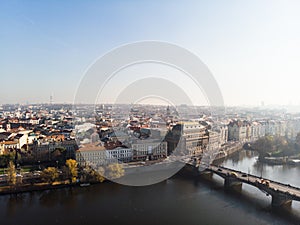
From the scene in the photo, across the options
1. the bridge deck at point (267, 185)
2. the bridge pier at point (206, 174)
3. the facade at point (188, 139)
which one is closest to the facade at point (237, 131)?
the facade at point (188, 139)

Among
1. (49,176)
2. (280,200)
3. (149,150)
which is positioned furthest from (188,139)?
(49,176)

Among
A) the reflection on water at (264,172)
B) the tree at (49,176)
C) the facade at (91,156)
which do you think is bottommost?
the reflection on water at (264,172)

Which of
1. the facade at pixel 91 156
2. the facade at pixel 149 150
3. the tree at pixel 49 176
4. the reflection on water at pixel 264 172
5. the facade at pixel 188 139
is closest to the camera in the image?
the reflection on water at pixel 264 172

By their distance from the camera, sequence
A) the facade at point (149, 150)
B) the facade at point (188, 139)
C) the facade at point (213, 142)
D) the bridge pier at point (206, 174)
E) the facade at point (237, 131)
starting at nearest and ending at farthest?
the bridge pier at point (206, 174), the facade at point (149, 150), the facade at point (188, 139), the facade at point (213, 142), the facade at point (237, 131)

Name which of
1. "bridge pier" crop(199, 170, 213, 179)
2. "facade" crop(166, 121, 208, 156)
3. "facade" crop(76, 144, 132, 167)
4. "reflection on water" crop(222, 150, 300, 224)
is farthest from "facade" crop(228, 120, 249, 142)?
"facade" crop(76, 144, 132, 167)

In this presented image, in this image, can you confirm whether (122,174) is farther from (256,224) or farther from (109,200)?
(256,224)

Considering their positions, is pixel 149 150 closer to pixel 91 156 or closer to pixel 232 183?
pixel 91 156

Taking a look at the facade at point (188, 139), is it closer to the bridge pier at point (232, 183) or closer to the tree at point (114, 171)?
the bridge pier at point (232, 183)

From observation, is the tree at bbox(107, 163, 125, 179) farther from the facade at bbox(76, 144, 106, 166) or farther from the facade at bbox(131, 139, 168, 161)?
the facade at bbox(131, 139, 168, 161)
